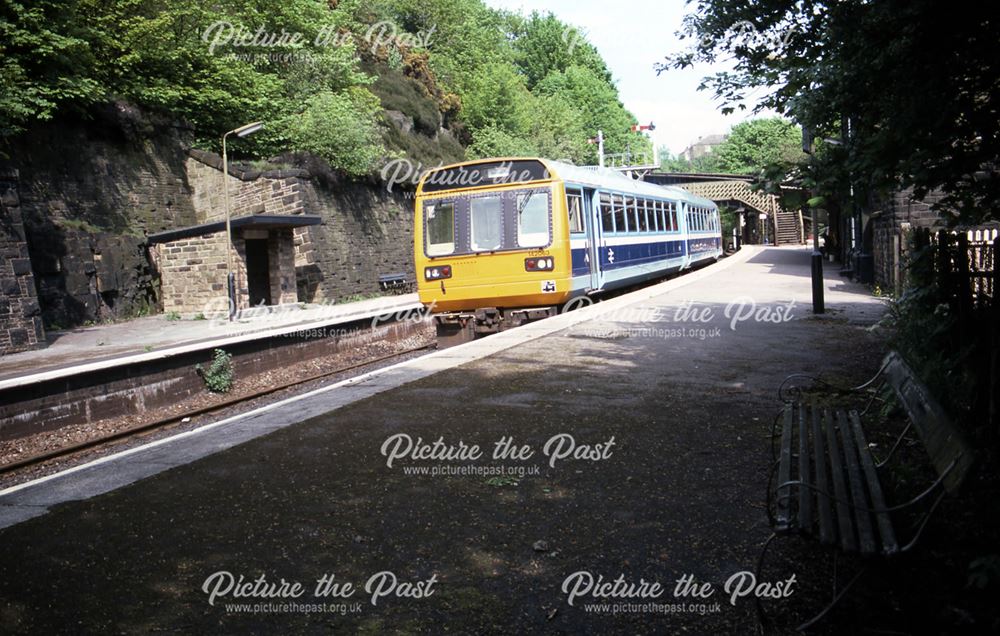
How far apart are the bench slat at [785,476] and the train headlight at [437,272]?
849 centimetres

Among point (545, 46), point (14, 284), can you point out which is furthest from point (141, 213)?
point (545, 46)

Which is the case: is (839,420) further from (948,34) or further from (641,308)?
(641,308)

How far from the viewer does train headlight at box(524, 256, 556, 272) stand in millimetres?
12392

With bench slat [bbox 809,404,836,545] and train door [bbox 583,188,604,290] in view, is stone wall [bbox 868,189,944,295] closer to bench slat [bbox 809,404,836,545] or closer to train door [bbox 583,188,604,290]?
train door [bbox 583,188,604,290]

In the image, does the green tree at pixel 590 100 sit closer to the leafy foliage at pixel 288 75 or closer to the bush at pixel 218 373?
the leafy foliage at pixel 288 75

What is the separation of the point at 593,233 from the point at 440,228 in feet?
9.98

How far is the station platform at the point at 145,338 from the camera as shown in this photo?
36.5ft

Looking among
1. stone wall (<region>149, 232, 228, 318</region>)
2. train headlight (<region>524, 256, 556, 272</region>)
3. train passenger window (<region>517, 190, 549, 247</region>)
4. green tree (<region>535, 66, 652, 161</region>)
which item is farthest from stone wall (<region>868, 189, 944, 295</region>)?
green tree (<region>535, 66, 652, 161</region>)

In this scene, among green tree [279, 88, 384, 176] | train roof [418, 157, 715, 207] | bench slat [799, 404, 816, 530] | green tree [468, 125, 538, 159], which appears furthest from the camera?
green tree [468, 125, 538, 159]

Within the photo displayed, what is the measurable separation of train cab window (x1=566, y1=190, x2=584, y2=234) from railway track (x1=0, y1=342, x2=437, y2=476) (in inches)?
177

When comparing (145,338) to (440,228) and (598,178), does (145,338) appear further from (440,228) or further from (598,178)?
(598,178)

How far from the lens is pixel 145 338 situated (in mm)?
15109

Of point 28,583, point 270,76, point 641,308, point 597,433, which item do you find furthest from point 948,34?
point 270,76

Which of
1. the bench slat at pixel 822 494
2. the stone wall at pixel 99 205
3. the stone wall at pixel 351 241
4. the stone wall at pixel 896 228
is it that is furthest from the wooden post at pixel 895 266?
the stone wall at pixel 99 205
